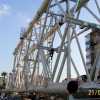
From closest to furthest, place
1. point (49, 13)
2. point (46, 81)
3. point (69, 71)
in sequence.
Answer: point (69, 71), point (46, 81), point (49, 13)

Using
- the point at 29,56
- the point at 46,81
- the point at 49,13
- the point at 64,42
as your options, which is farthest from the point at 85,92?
the point at 29,56

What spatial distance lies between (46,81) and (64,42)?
17.3ft

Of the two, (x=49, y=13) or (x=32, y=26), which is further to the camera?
(x=32, y=26)

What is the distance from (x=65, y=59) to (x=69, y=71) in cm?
204

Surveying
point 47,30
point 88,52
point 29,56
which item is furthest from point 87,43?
point 47,30

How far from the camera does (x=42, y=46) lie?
139ft

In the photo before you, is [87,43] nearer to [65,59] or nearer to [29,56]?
[29,56]

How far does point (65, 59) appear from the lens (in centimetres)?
3291

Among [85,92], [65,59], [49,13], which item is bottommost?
[85,92]

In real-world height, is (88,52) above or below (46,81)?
above

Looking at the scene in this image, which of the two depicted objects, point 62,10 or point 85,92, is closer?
point 85,92

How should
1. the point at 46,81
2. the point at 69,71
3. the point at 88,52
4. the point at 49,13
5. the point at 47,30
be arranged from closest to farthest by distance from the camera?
the point at 69,71 < the point at 46,81 < the point at 49,13 < the point at 47,30 < the point at 88,52

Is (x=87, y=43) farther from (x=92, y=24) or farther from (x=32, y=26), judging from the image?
(x=92, y=24)

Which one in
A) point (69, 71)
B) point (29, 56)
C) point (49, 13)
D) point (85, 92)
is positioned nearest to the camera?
point (85, 92)
